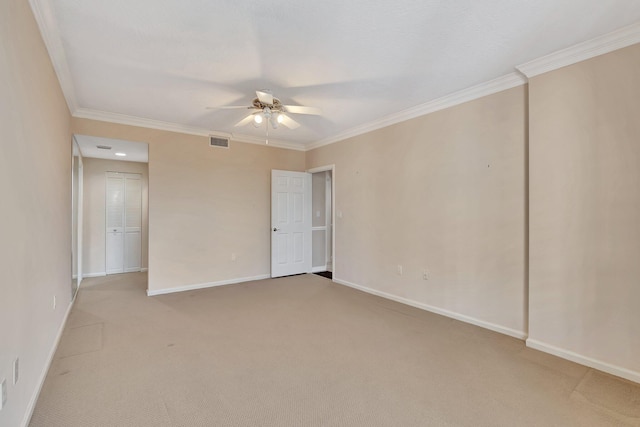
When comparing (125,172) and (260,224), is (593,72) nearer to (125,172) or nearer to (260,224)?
(260,224)

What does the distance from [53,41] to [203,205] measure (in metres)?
2.84

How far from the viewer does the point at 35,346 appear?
1.97m

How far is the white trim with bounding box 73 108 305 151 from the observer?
3.95 meters

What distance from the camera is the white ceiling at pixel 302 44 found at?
78.0 inches

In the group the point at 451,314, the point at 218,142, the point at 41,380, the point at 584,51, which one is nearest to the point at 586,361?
the point at 451,314

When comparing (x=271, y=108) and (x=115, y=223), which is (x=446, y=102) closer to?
(x=271, y=108)

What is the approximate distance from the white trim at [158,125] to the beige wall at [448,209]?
1741 millimetres

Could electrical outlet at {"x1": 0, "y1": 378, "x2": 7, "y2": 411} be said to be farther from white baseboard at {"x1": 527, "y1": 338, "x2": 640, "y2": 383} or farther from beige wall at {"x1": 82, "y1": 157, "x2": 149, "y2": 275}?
beige wall at {"x1": 82, "y1": 157, "x2": 149, "y2": 275}

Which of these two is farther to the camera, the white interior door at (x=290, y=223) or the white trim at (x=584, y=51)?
the white interior door at (x=290, y=223)

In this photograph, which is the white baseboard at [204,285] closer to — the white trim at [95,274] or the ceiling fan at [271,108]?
the white trim at [95,274]

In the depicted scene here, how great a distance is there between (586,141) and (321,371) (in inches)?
113

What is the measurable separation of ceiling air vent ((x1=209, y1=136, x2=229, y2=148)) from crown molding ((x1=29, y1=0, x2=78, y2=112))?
6.26ft

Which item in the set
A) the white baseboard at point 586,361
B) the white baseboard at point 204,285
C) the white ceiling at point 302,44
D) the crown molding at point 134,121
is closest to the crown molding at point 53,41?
the white ceiling at point 302,44

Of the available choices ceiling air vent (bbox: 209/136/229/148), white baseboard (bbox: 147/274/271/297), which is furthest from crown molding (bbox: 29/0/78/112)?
white baseboard (bbox: 147/274/271/297)
